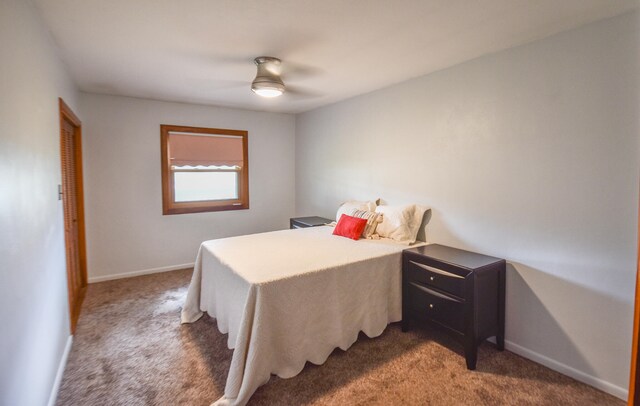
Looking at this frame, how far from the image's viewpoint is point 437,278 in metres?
2.46

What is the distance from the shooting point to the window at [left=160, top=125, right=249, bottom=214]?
14.3ft

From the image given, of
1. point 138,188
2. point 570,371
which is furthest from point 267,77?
point 570,371

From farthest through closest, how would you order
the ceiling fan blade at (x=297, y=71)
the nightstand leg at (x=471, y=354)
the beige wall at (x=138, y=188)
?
the beige wall at (x=138, y=188) < the ceiling fan blade at (x=297, y=71) < the nightstand leg at (x=471, y=354)

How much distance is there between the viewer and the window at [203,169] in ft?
14.3

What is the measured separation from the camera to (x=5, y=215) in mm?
1310

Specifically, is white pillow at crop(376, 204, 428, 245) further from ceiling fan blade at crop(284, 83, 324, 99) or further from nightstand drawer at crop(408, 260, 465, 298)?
ceiling fan blade at crop(284, 83, 324, 99)

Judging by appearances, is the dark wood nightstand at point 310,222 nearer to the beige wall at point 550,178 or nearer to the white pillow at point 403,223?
the white pillow at point 403,223

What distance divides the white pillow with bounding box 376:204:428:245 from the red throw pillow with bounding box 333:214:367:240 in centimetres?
22

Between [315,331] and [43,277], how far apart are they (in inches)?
69.2

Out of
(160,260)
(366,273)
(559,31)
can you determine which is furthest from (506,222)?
(160,260)

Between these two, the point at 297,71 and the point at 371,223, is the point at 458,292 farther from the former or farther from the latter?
the point at 297,71

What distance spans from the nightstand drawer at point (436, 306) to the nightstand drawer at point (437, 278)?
5cm

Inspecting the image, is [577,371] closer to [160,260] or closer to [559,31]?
[559,31]

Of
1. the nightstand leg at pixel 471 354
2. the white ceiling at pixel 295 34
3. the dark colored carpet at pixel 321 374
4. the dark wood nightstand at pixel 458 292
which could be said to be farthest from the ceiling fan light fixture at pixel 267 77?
the nightstand leg at pixel 471 354
